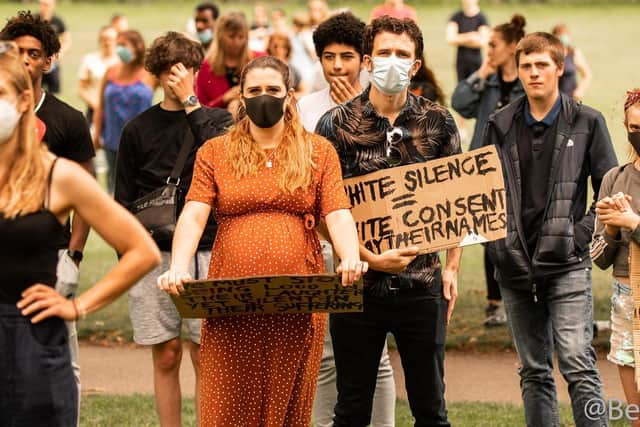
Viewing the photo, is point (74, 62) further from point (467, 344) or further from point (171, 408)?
point (171, 408)

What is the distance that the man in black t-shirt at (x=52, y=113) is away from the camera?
695 centimetres

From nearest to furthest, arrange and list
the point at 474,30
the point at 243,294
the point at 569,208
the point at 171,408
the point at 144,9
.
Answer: the point at 243,294
the point at 569,208
the point at 171,408
the point at 474,30
the point at 144,9

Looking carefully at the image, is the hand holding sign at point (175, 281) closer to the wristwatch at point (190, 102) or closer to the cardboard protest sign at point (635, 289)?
the wristwatch at point (190, 102)

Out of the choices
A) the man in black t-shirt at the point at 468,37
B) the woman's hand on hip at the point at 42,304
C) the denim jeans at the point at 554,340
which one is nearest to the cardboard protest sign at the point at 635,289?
the denim jeans at the point at 554,340

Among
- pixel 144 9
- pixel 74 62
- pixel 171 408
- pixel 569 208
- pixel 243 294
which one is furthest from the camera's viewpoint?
pixel 144 9

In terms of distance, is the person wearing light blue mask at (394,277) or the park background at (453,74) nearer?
the person wearing light blue mask at (394,277)

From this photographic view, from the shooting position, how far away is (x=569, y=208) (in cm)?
692

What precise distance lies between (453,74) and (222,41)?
24798mm

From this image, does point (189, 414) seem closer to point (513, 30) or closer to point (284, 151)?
point (284, 151)

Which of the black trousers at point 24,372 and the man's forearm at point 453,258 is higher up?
the man's forearm at point 453,258

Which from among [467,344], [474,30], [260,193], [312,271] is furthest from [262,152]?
[474,30]

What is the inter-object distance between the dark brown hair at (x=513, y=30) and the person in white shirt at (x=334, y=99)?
2616 millimetres

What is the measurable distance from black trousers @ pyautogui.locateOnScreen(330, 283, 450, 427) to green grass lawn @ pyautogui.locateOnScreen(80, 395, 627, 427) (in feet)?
5.75

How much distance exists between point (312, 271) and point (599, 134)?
1926mm
